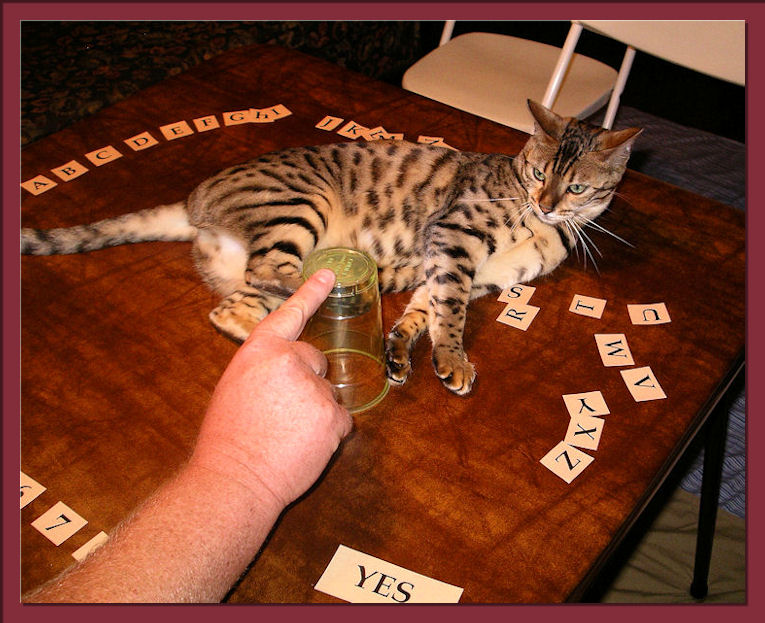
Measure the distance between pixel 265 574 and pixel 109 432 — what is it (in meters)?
0.41

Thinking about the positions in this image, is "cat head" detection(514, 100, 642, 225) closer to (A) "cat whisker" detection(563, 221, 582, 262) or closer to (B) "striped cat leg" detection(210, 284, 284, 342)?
(A) "cat whisker" detection(563, 221, 582, 262)

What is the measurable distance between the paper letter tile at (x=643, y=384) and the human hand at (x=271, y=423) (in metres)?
0.61

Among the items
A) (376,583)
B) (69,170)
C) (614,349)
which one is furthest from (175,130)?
(376,583)

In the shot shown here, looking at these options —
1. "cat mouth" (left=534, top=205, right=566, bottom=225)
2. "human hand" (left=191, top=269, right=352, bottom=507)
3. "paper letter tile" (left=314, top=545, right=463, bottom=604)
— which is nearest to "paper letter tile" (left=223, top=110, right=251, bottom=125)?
"cat mouth" (left=534, top=205, right=566, bottom=225)

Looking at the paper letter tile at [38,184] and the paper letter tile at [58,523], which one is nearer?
the paper letter tile at [58,523]

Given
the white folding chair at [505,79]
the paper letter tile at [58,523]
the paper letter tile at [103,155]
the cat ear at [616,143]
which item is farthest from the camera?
the white folding chair at [505,79]

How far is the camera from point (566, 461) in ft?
3.89

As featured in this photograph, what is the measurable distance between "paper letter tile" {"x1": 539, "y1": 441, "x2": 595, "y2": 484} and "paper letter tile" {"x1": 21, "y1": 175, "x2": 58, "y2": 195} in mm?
1427

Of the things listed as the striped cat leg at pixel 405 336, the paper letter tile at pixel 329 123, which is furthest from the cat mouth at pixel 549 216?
the paper letter tile at pixel 329 123

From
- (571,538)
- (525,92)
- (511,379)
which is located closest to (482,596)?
(571,538)

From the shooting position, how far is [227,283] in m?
1.56

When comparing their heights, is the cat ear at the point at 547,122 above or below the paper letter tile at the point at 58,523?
above

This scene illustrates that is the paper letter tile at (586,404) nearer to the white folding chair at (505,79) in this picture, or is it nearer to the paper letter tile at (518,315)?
the paper letter tile at (518,315)

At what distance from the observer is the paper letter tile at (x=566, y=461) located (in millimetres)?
1167
